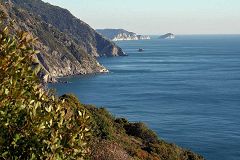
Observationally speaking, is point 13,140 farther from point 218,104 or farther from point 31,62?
point 218,104

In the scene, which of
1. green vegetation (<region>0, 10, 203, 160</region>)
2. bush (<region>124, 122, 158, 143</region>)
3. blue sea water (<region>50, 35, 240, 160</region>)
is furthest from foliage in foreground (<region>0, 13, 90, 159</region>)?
blue sea water (<region>50, 35, 240, 160</region>)

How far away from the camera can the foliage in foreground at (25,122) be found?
386 inches

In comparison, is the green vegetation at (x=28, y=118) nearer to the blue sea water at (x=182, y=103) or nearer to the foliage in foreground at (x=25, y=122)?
the foliage in foreground at (x=25, y=122)

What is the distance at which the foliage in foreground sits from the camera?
9.80m

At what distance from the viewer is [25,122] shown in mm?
10109

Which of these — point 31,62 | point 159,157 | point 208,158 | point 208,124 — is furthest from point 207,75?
point 31,62

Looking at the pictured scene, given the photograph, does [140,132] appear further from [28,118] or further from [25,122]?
[28,118]

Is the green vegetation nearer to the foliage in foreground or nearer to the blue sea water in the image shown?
the foliage in foreground

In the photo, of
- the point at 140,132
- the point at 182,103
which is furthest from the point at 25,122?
the point at 182,103

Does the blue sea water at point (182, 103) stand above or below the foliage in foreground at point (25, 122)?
below

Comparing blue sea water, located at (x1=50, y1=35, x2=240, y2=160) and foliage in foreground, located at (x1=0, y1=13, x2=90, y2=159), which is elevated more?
foliage in foreground, located at (x1=0, y1=13, x2=90, y2=159)

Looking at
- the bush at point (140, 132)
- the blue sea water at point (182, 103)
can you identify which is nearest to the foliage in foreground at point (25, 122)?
the bush at point (140, 132)

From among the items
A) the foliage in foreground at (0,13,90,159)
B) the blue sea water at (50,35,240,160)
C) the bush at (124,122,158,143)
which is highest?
the foliage in foreground at (0,13,90,159)

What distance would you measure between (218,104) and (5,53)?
118 meters
